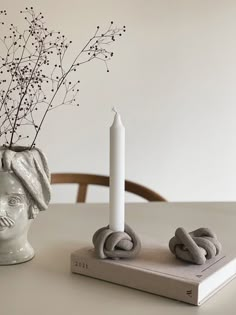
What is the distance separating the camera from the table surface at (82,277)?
0.85m

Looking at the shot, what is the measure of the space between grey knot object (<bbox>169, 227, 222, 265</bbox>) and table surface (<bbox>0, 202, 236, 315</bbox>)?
0.07 m

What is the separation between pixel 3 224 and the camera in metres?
0.98

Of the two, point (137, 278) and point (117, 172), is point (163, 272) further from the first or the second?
point (117, 172)

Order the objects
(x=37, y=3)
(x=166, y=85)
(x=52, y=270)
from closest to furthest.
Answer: (x=52, y=270) < (x=37, y=3) < (x=166, y=85)

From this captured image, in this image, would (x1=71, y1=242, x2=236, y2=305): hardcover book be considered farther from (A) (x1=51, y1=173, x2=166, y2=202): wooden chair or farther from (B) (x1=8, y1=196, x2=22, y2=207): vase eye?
(A) (x1=51, y1=173, x2=166, y2=202): wooden chair

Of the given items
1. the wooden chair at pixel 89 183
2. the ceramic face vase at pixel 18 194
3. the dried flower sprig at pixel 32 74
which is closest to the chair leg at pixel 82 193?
the wooden chair at pixel 89 183

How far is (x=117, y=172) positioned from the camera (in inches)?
37.1

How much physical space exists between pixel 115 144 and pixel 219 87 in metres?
1.59

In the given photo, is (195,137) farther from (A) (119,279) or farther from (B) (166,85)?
(A) (119,279)

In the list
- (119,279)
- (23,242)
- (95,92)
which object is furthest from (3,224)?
(95,92)

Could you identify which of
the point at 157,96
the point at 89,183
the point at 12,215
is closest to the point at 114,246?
the point at 12,215

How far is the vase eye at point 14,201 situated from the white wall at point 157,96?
1.31 m

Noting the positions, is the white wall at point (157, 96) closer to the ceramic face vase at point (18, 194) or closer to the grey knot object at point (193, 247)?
the ceramic face vase at point (18, 194)

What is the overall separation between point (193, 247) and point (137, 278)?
0.11 meters
